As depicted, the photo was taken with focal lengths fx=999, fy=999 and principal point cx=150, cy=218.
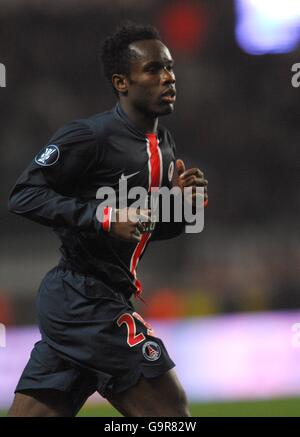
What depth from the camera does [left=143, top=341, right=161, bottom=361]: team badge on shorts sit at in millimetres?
3885

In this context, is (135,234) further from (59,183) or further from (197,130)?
(197,130)

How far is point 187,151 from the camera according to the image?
10.9 m

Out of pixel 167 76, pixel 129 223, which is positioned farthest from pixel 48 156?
pixel 167 76

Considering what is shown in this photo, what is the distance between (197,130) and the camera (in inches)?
443

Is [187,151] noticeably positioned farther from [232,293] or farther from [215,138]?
[232,293]

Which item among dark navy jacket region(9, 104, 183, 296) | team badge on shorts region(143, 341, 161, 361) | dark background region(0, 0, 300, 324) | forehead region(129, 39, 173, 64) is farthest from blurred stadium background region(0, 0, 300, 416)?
forehead region(129, 39, 173, 64)

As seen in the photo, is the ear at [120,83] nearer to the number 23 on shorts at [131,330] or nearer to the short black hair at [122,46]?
the short black hair at [122,46]

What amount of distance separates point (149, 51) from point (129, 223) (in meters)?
0.77

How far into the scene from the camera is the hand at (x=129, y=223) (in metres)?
3.67

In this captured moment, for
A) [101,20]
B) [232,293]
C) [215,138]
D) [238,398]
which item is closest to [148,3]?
[101,20]

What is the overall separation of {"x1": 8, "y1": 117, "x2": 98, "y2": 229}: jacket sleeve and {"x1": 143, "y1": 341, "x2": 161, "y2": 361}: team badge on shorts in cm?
53

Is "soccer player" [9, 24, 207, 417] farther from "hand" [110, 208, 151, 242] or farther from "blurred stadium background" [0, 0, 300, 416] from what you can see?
"blurred stadium background" [0, 0, 300, 416]

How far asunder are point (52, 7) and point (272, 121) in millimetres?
2815

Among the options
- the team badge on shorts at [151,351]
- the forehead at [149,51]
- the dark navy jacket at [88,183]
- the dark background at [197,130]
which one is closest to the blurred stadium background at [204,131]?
the dark background at [197,130]
